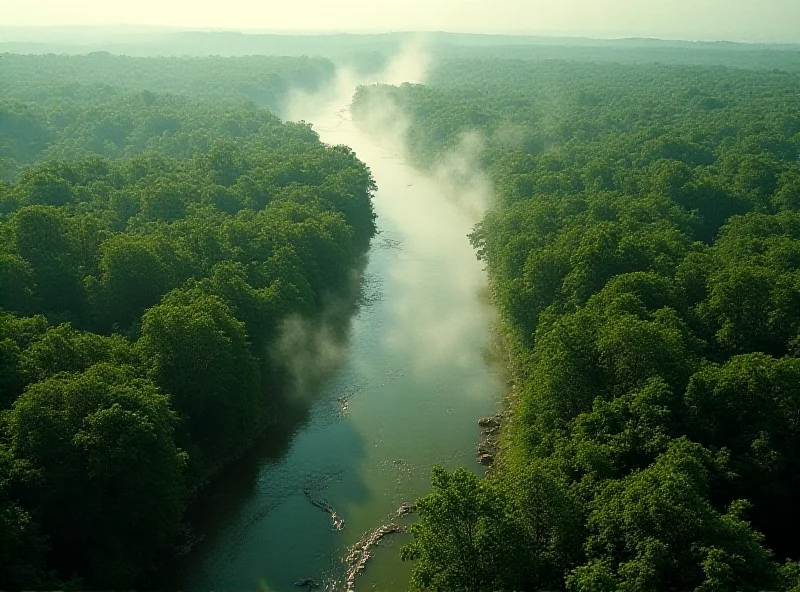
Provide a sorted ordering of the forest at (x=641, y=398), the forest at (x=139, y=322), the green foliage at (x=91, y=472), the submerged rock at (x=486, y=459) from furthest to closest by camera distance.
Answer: the submerged rock at (x=486, y=459) < the forest at (x=139, y=322) < the green foliage at (x=91, y=472) < the forest at (x=641, y=398)

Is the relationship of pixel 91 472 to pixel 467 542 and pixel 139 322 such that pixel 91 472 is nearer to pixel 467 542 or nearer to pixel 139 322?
pixel 139 322

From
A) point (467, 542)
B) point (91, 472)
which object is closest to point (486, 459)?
point (467, 542)

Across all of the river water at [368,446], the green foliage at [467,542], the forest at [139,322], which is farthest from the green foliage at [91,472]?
the green foliage at [467,542]

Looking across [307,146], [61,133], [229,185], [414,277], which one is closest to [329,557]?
[414,277]

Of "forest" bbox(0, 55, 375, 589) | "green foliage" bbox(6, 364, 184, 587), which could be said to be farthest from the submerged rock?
"green foliage" bbox(6, 364, 184, 587)

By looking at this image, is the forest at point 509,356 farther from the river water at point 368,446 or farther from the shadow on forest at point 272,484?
the river water at point 368,446

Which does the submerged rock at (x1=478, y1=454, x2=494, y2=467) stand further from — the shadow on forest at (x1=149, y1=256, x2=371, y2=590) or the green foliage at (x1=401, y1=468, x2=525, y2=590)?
the green foliage at (x1=401, y1=468, x2=525, y2=590)
